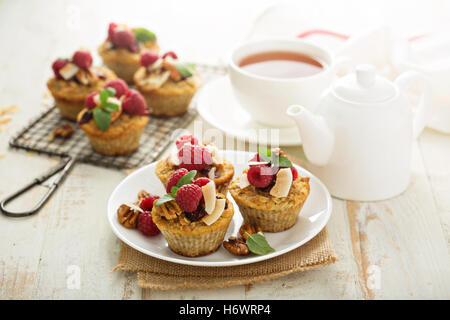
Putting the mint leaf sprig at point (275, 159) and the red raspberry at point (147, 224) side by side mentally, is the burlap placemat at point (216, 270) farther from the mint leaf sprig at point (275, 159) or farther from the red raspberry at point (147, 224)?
the mint leaf sprig at point (275, 159)

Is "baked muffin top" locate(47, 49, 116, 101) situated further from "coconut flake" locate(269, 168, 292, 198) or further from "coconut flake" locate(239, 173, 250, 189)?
"coconut flake" locate(269, 168, 292, 198)

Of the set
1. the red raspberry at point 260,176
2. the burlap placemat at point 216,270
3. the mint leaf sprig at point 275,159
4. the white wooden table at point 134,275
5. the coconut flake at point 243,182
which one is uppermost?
the mint leaf sprig at point 275,159

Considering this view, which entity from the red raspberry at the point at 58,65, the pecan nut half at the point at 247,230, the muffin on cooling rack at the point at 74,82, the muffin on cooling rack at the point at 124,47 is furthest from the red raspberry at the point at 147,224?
the muffin on cooling rack at the point at 124,47

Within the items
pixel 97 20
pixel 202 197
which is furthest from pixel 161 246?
A: pixel 97 20

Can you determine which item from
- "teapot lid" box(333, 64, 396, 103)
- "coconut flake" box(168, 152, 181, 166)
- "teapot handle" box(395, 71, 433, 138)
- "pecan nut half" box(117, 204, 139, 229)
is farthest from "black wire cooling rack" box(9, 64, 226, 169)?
"teapot handle" box(395, 71, 433, 138)

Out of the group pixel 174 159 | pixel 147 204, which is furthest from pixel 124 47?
pixel 147 204
